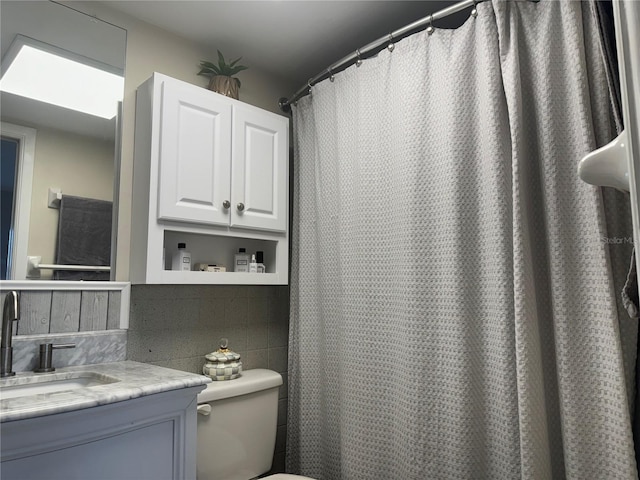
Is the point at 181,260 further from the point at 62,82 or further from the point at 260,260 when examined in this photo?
the point at 62,82

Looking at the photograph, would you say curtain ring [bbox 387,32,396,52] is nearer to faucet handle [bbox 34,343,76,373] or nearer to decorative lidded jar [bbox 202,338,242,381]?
decorative lidded jar [bbox 202,338,242,381]

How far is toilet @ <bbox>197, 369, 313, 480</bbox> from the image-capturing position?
154cm

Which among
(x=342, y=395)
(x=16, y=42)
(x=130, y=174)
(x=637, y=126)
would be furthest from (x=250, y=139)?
(x=637, y=126)

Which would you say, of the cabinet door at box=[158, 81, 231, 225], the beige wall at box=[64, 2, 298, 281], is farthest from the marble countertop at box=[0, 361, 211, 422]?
the cabinet door at box=[158, 81, 231, 225]

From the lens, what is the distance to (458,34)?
1.44 metres

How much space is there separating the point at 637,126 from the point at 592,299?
3.25ft

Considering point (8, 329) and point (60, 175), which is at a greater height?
point (60, 175)

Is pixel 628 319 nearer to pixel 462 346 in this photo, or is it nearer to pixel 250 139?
pixel 462 346

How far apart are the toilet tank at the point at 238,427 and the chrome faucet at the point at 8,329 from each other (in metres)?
0.61

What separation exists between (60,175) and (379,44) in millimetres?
1319

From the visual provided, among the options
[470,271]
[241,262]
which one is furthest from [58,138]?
[470,271]

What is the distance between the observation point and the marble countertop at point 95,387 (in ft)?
2.97

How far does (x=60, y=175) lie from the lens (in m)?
1.51

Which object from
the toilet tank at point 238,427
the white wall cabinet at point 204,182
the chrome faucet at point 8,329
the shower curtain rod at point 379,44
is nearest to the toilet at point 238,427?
the toilet tank at point 238,427
